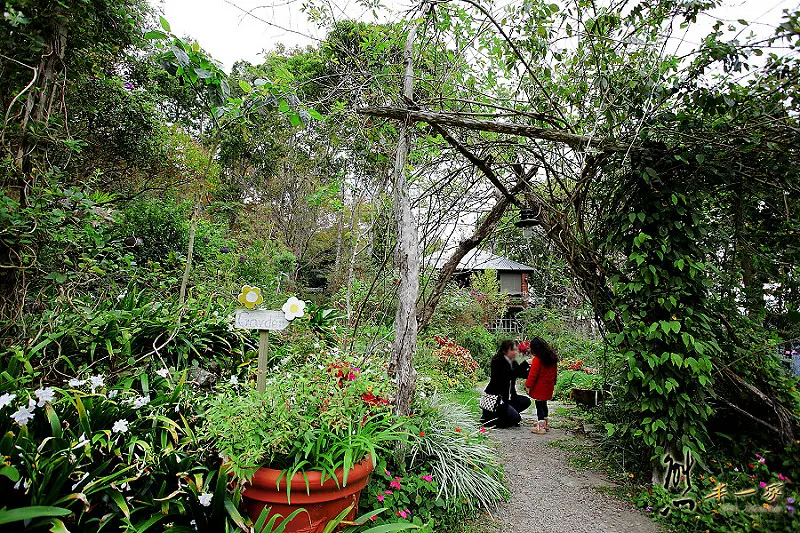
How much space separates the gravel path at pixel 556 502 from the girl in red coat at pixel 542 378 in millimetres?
656

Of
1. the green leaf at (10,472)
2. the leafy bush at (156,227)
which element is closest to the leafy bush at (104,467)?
the green leaf at (10,472)

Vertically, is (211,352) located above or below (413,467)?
above

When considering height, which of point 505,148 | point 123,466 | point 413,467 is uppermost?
point 505,148

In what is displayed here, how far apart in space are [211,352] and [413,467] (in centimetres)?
162

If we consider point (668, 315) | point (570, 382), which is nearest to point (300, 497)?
point (668, 315)

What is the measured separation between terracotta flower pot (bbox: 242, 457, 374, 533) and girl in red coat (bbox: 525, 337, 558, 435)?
3379 mm

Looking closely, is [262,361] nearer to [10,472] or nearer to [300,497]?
[300,497]

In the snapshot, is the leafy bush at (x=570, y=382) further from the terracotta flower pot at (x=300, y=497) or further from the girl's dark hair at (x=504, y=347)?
the terracotta flower pot at (x=300, y=497)

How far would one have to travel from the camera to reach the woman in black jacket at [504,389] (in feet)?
15.1

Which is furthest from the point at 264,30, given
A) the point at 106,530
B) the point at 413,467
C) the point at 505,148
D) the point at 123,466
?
the point at 413,467

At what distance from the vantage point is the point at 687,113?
→ 2852 millimetres

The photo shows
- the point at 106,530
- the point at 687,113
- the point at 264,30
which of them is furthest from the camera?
the point at 687,113

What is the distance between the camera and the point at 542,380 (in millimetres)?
4738

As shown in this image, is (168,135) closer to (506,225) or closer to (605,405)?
(506,225)
